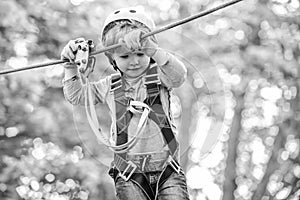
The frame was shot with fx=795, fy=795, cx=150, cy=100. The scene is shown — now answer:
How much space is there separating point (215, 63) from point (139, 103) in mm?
4942

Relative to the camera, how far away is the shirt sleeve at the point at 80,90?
10.5ft

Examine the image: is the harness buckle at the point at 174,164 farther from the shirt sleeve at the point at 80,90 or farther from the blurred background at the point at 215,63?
the blurred background at the point at 215,63

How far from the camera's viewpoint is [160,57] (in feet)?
10.0

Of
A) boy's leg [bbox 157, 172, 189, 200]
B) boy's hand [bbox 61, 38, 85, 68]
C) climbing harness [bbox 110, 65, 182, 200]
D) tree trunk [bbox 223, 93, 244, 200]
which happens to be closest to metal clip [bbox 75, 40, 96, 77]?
boy's hand [bbox 61, 38, 85, 68]

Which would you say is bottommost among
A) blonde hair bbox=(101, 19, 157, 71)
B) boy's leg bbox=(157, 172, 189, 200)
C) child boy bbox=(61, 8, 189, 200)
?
boy's leg bbox=(157, 172, 189, 200)

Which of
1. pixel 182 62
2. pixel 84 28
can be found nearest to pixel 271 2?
pixel 84 28

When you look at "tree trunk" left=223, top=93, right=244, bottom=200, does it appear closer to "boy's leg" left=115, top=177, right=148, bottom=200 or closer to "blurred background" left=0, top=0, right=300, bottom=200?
"blurred background" left=0, top=0, right=300, bottom=200

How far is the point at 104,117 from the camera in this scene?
3301 mm

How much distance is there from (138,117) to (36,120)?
17.6 ft

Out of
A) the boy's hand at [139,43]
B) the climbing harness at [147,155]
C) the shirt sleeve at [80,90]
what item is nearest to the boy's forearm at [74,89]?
the shirt sleeve at [80,90]

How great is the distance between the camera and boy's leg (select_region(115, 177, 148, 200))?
3074mm

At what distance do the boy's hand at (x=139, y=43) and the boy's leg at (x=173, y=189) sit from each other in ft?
1.60

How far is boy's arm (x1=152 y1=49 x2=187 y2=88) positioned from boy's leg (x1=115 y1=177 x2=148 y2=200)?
42cm

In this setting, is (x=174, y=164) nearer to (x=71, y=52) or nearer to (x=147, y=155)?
(x=147, y=155)
